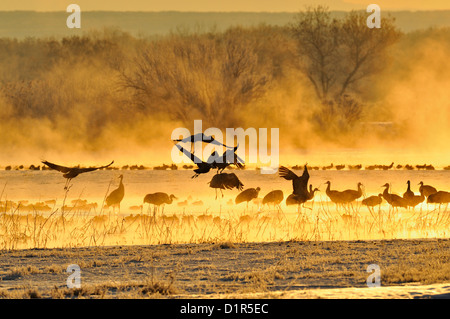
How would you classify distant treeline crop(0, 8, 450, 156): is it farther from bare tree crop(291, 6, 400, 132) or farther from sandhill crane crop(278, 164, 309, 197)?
sandhill crane crop(278, 164, 309, 197)

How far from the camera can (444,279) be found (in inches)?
408

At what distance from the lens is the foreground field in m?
9.62

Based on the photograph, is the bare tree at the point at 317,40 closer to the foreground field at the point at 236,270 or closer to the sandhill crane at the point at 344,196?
the sandhill crane at the point at 344,196

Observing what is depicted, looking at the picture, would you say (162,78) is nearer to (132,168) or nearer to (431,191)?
(132,168)

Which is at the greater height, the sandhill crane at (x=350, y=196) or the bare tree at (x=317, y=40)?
the bare tree at (x=317, y=40)

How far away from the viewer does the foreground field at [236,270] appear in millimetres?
9617

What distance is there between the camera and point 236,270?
11.4 m

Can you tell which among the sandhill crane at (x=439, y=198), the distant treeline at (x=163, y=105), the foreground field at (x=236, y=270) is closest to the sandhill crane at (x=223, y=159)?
the foreground field at (x=236, y=270)

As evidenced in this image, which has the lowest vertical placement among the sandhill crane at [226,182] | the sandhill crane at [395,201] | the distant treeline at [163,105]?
the sandhill crane at [395,201]

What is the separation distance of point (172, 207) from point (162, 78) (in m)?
15.5

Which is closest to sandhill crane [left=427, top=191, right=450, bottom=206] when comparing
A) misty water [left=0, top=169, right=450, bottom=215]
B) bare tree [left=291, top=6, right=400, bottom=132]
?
misty water [left=0, top=169, right=450, bottom=215]

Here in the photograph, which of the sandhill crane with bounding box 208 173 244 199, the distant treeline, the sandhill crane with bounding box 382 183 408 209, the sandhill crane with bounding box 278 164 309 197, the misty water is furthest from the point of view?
the distant treeline

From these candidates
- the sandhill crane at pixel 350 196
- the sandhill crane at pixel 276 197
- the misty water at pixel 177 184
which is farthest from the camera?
the misty water at pixel 177 184

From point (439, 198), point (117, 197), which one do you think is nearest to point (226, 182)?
point (117, 197)
